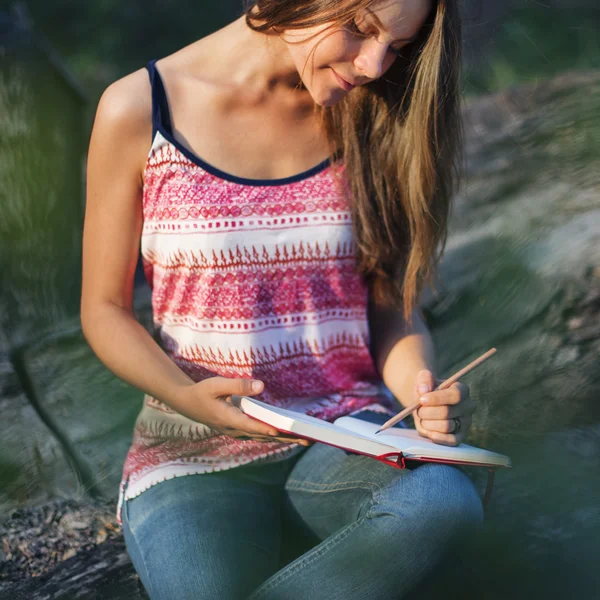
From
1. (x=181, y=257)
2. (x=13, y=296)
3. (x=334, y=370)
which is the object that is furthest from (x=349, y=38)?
(x=13, y=296)

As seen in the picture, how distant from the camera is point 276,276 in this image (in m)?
1.06

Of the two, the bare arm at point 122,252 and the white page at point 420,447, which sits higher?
the bare arm at point 122,252

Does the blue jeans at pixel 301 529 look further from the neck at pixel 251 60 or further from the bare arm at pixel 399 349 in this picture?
the neck at pixel 251 60

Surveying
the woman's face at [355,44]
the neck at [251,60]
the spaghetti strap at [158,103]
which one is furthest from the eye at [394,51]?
the spaghetti strap at [158,103]

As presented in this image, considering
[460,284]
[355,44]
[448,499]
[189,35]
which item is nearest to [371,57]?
[355,44]

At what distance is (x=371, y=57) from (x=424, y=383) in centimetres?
43

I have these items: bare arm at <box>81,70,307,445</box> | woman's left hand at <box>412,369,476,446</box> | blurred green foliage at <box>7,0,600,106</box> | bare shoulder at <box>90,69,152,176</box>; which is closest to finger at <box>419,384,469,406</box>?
woman's left hand at <box>412,369,476,446</box>

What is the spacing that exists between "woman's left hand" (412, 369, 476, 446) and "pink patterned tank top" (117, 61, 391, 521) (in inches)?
6.5

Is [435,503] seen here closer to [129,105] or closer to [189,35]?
[129,105]

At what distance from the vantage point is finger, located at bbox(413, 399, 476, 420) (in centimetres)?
95

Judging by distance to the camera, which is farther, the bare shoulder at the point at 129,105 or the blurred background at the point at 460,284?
the blurred background at the point at 460,284

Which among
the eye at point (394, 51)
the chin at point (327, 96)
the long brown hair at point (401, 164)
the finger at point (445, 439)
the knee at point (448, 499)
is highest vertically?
the eye at point (394, 51)

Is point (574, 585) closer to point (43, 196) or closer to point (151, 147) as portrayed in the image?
point (151, 147)

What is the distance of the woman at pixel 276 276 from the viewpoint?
35.4 inches
